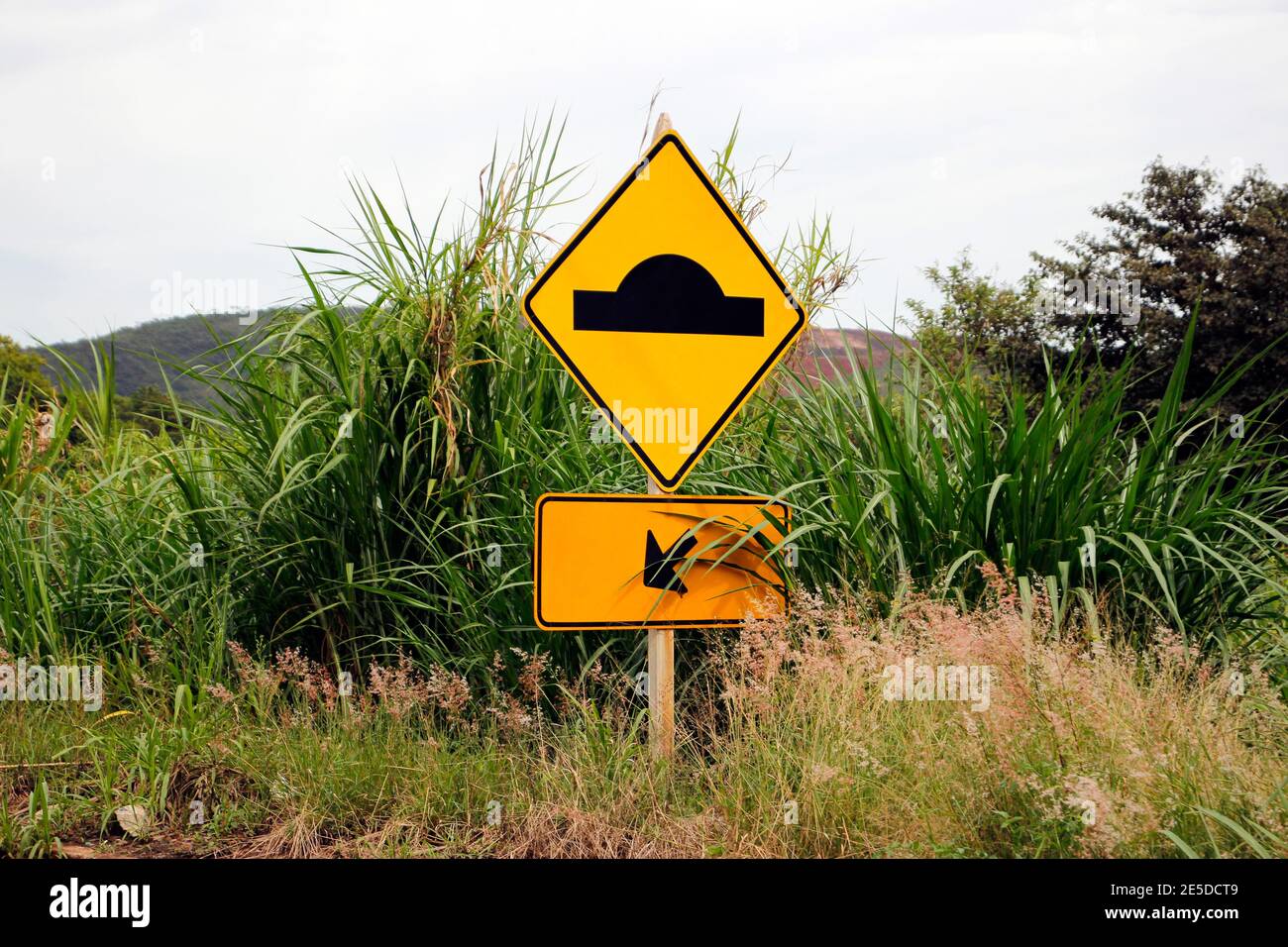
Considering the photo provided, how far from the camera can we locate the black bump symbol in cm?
417

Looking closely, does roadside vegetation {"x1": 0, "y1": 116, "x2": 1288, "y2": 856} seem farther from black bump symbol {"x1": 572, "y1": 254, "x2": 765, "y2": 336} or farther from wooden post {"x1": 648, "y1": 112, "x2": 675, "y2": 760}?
black bump symbol {"x1": 572, "y1": 254, "x2": 765, "y2": 336}

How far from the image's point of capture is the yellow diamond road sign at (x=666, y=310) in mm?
4141

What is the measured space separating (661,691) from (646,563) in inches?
19.9

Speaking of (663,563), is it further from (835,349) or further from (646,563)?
(835,349)

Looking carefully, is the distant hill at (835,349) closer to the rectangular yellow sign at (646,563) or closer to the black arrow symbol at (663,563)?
the rectangular yellow sign at (646,563)

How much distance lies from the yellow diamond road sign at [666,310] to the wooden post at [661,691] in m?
0.29

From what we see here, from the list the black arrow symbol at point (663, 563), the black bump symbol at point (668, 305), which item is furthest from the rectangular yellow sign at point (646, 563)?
the black bump symbol at point (668, 305)

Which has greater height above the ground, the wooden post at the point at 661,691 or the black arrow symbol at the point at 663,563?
the black arrow symbol at the point at 663,563

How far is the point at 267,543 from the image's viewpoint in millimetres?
5637

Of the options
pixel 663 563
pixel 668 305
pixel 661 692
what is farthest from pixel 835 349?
pixel 661 692

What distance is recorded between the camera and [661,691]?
4074 mm

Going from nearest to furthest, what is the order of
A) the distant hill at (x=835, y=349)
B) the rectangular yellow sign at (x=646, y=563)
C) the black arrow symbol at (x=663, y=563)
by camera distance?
the rectangular yellow sign at (x=646, y=563), the black arrow symbol at (x=663, y=563), the distant hill at (x=835, y=349)

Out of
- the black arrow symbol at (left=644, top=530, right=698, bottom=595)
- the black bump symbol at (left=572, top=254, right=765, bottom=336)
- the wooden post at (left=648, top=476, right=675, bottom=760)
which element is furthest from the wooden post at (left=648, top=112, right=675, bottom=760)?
the black bump symbol at (left=572, top=254, right=765, bottom=336)

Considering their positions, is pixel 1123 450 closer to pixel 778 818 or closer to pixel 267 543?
pixel 778 818
